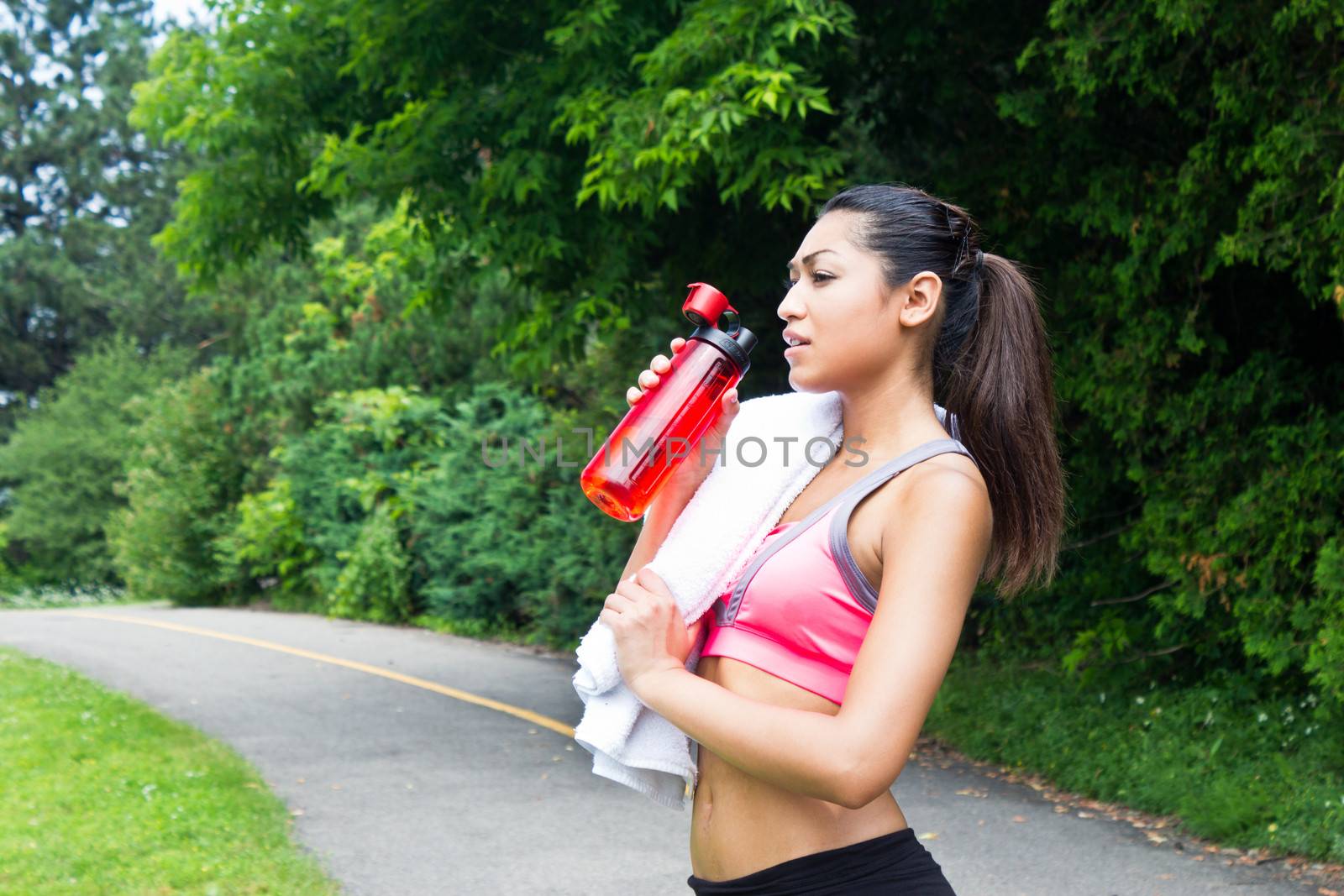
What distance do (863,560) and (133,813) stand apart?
623 centimetres

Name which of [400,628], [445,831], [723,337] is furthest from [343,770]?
[400,628]

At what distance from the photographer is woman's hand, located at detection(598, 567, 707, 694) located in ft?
6.24

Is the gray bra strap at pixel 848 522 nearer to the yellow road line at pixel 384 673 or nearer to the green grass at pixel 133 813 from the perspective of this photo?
the green grass at pixel 133 813

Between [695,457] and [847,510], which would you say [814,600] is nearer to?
[847,510]

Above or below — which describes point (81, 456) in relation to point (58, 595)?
above

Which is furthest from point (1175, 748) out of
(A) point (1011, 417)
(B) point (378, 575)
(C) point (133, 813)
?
(B) point (378, 575)

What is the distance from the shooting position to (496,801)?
304 inches

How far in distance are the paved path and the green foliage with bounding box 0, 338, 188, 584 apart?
28.2 meters

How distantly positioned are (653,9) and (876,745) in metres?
7.33

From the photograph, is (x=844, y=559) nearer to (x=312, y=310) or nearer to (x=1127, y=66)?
(x=1127, y=66)

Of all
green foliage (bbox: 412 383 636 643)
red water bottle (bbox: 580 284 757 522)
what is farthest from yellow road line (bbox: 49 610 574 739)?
red water bottle (bbox: 580 284 757 522)

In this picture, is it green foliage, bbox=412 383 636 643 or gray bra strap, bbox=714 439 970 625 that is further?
green foliage, bbox=412 383 636 643

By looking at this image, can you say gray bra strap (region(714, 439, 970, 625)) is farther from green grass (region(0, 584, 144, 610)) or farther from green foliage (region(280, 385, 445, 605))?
green grass (region(0, 584, 144, 610))

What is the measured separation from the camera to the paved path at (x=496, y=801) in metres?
6.16
